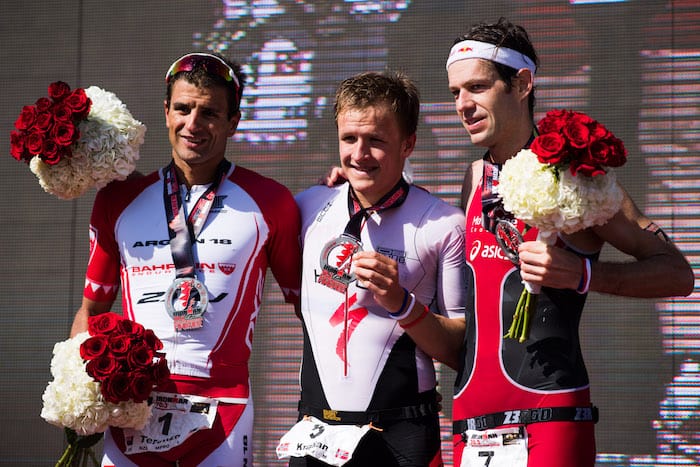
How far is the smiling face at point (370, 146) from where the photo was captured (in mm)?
2838

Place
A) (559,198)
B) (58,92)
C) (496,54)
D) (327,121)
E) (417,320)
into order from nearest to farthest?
(559,198) → (417,320) → (496,54) → (58,92) → (327,121)

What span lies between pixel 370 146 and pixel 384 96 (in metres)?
0.17

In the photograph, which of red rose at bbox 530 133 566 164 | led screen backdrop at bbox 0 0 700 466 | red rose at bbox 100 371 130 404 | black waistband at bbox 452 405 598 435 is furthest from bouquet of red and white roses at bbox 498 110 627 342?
led screen backdrop at bbox 0 0 700 466

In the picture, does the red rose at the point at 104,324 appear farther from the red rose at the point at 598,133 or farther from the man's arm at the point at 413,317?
the red rose at the point at 598,133

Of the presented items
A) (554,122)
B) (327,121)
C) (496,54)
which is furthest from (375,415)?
(327,121)

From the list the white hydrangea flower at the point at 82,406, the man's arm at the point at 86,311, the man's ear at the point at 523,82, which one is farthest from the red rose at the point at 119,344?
the man's ear at the point at 523,82

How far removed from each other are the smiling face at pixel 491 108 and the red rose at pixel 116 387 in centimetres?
125

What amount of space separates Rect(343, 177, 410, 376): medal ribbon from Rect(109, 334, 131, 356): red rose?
2.13ft

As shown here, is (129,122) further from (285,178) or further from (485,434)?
(285,178)

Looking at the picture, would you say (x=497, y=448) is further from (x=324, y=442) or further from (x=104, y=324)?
(x=104, y=324)

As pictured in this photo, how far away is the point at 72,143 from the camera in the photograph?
2928mm

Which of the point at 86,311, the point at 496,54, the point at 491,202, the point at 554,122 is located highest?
the point at 496,54

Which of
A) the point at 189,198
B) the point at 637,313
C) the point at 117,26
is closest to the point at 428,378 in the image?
the point at 189,198

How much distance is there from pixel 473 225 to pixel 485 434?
2.06 feet
